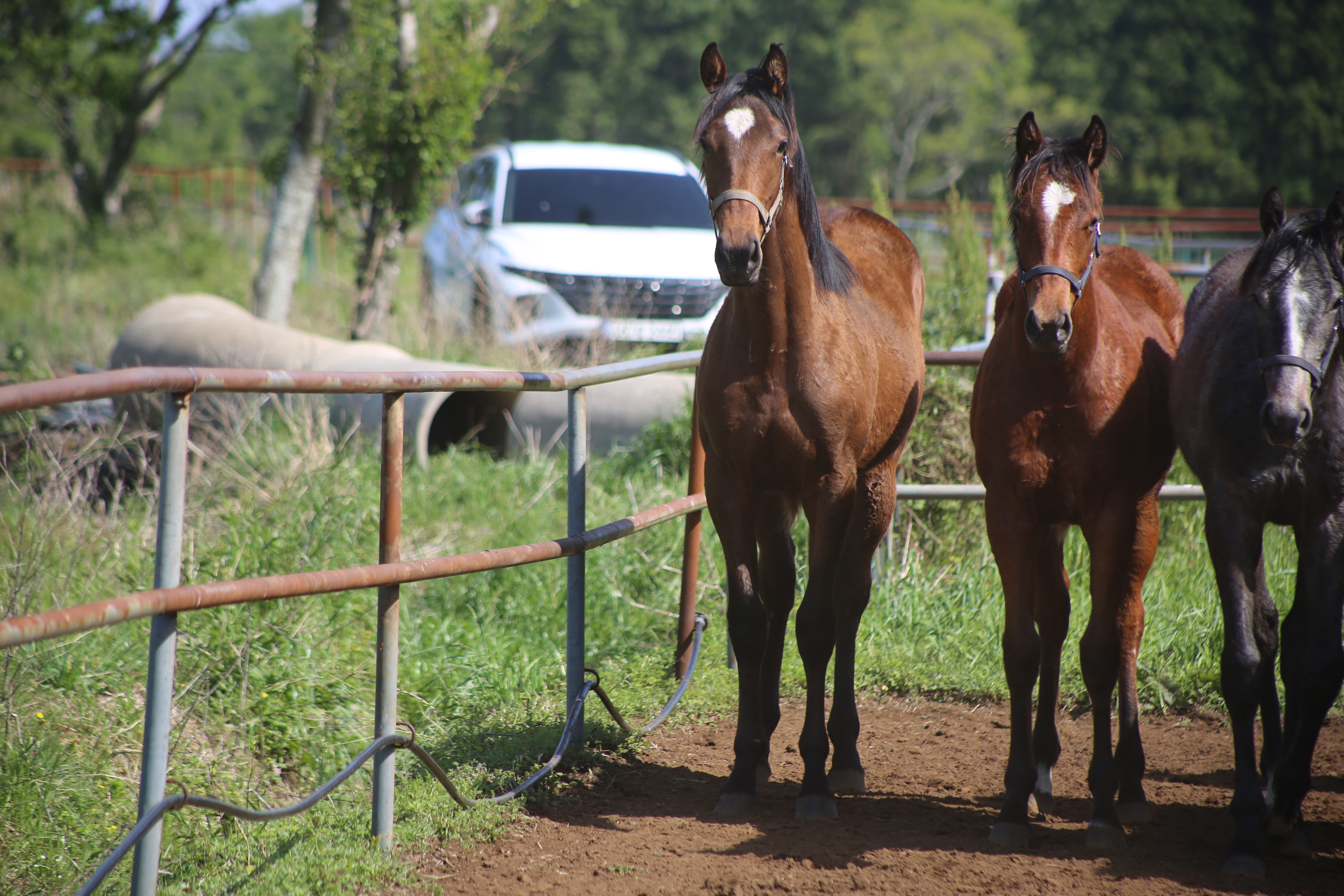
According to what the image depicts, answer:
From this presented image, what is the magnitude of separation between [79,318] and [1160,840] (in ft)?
42.1

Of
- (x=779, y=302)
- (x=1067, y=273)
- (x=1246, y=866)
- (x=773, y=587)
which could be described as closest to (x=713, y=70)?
(x=779, y=302)

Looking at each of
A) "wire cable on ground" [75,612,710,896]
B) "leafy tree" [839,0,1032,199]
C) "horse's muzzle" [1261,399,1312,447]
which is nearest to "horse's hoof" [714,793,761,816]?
"wire cable on ground" [75,612,710,896]

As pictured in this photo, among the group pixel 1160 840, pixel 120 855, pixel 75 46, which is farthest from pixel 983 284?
pixel 75 46

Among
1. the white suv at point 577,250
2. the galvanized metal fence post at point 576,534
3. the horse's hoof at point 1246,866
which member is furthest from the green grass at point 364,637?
the white suv at point 577,250

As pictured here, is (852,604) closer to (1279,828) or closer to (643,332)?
(1279,828)

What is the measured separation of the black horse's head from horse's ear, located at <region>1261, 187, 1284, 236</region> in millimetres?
114

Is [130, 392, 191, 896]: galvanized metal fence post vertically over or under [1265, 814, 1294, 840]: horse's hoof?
over

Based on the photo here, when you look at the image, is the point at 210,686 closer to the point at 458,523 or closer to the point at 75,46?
the point at 458,523

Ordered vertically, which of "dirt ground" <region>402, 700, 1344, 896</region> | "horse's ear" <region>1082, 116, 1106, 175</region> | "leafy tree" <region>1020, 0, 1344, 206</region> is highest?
"leafy tree" <region>1020, 0, 1344, 206</region>

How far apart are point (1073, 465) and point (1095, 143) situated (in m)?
0.89

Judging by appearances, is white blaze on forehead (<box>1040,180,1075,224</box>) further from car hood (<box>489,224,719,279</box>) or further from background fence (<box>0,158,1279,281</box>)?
background fence (<box>0,158,1279,281</box>)

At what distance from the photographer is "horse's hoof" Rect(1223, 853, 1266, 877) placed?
2721mm

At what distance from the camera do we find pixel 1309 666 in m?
2.91

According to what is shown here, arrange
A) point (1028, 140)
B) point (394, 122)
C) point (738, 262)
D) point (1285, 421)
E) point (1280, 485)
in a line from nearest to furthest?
point (1285, 421), point (738, 262), point (1280, 485), point (1028, 140), point (394, 122)
